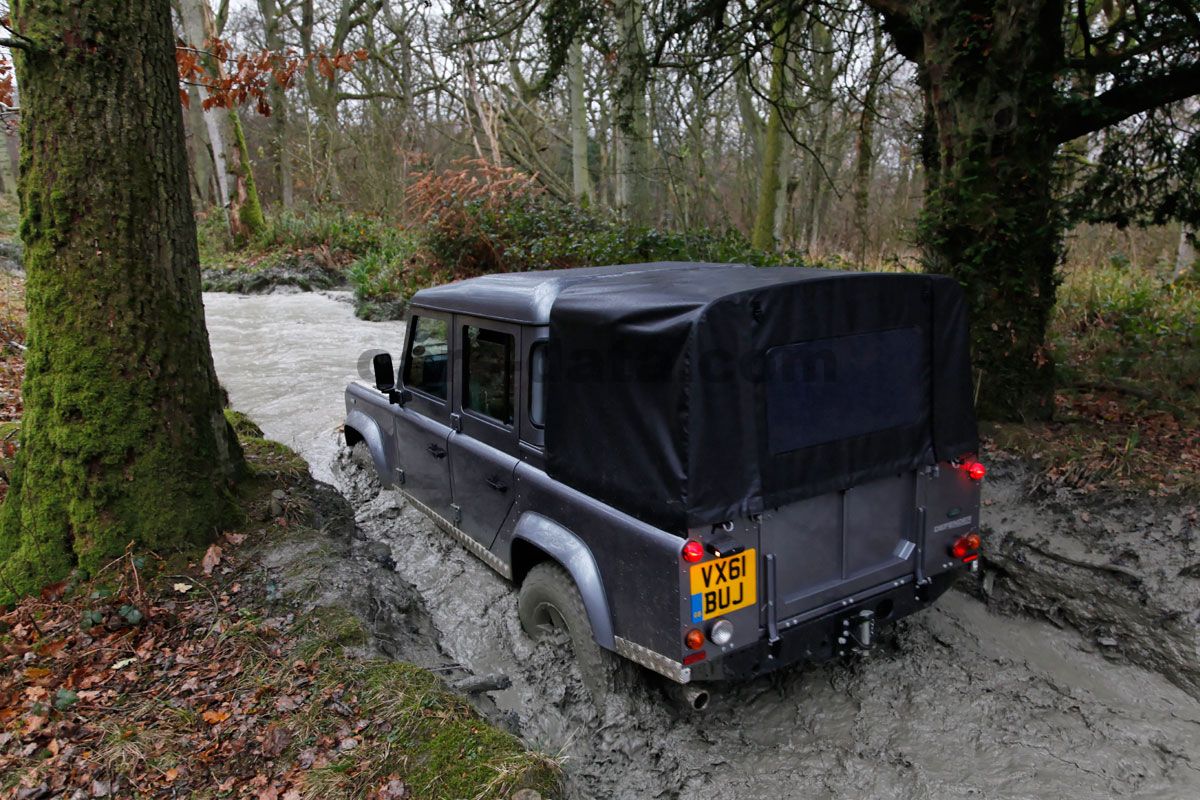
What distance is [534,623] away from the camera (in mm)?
3994

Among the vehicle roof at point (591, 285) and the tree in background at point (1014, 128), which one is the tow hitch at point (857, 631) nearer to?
the vehicle roof at point (591, 285)

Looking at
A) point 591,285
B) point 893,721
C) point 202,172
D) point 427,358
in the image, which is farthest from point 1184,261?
point 202,172

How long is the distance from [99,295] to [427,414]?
1.93 meters

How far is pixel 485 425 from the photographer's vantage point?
4.38m

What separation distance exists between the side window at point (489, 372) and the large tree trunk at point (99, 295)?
4.94 ft

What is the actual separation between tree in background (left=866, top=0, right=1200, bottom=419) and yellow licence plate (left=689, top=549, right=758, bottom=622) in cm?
398

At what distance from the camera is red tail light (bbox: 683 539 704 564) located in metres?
2.99

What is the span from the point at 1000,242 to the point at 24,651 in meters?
6.50

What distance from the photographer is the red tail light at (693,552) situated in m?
2.99

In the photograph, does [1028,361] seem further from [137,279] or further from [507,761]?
[137,279]

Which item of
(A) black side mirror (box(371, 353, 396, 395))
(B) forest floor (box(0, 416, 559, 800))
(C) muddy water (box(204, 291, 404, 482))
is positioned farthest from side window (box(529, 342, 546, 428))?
(C) muddy water (box(204, 291, 404, 482))

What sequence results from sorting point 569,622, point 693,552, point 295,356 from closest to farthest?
point 693,552
point 569,622
point 295,356

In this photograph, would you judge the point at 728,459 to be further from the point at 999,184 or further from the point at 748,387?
the point at 999,184

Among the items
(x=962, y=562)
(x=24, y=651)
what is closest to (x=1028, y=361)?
(x=962, y=562)
